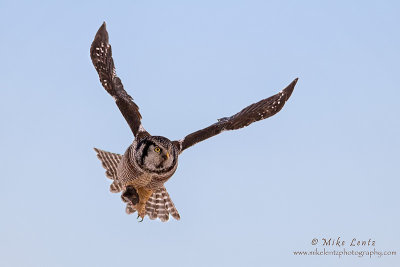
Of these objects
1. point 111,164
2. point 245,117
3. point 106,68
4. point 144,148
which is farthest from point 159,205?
point 144,148

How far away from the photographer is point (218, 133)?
12.5 meters

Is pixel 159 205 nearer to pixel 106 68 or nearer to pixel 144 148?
pixel 106 68

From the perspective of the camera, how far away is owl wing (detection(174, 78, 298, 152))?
39.8 ft

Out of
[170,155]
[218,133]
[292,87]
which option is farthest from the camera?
[292,87]

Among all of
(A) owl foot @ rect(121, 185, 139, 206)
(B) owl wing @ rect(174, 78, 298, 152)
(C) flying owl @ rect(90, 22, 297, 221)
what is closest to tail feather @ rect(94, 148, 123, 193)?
(C) flying owl @ rect(90, 22, 297, 221)

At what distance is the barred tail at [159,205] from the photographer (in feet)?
47.2

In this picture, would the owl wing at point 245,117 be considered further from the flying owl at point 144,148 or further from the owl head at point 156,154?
the owl head at point 156,154

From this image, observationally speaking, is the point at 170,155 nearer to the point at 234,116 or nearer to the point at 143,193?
the point at 143,193

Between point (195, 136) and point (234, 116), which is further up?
point (234, 116)

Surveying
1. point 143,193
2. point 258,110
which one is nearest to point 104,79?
point 143,193

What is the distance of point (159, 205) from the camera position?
47.2 ft

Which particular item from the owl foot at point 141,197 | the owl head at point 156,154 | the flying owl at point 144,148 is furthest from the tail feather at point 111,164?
the owl head at point 156,154

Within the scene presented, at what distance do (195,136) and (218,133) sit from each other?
23.5 inches

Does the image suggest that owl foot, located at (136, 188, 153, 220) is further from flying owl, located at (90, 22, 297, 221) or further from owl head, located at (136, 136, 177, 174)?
owl head, located at (136, 136, 177, 174)
